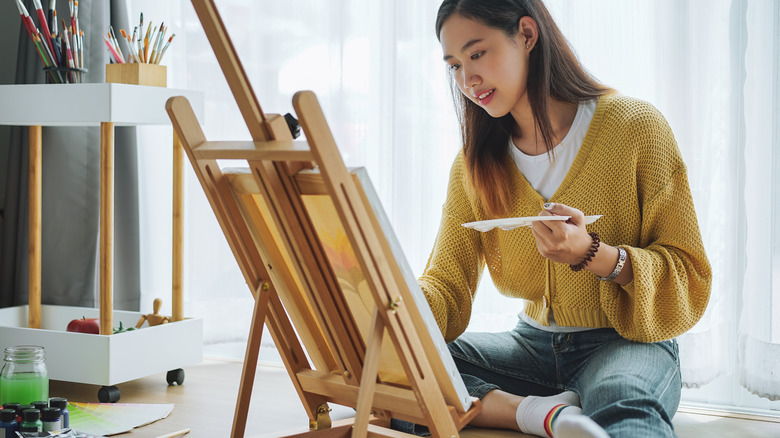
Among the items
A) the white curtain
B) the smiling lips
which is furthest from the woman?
the white curtain

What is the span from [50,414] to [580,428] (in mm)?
979

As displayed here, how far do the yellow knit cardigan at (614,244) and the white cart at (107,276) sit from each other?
2.57 feet

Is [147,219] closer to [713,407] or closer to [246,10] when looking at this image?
[246,10]

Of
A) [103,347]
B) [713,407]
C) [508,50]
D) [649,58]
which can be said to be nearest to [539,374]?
[713,407]

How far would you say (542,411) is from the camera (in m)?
1.64

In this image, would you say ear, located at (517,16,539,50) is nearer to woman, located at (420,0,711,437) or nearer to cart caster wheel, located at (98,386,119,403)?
woman, located at (420,0,711,437)

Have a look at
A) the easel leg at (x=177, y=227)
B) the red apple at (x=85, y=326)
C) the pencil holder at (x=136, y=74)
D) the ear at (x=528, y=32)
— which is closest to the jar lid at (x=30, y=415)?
the red apple at (x=85, y=326)

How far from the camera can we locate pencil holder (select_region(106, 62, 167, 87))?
214 cm

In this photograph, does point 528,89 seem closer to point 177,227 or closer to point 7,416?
point 177,227

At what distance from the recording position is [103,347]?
201cm

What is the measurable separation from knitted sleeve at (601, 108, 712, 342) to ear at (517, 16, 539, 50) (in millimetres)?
274

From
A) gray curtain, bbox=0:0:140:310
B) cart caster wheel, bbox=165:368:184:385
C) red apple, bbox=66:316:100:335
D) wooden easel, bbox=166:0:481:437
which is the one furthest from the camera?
gray curtain, bbox=0:0:140:310

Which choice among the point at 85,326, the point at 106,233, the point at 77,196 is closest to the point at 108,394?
the point at 85,326

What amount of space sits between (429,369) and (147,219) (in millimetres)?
1726
